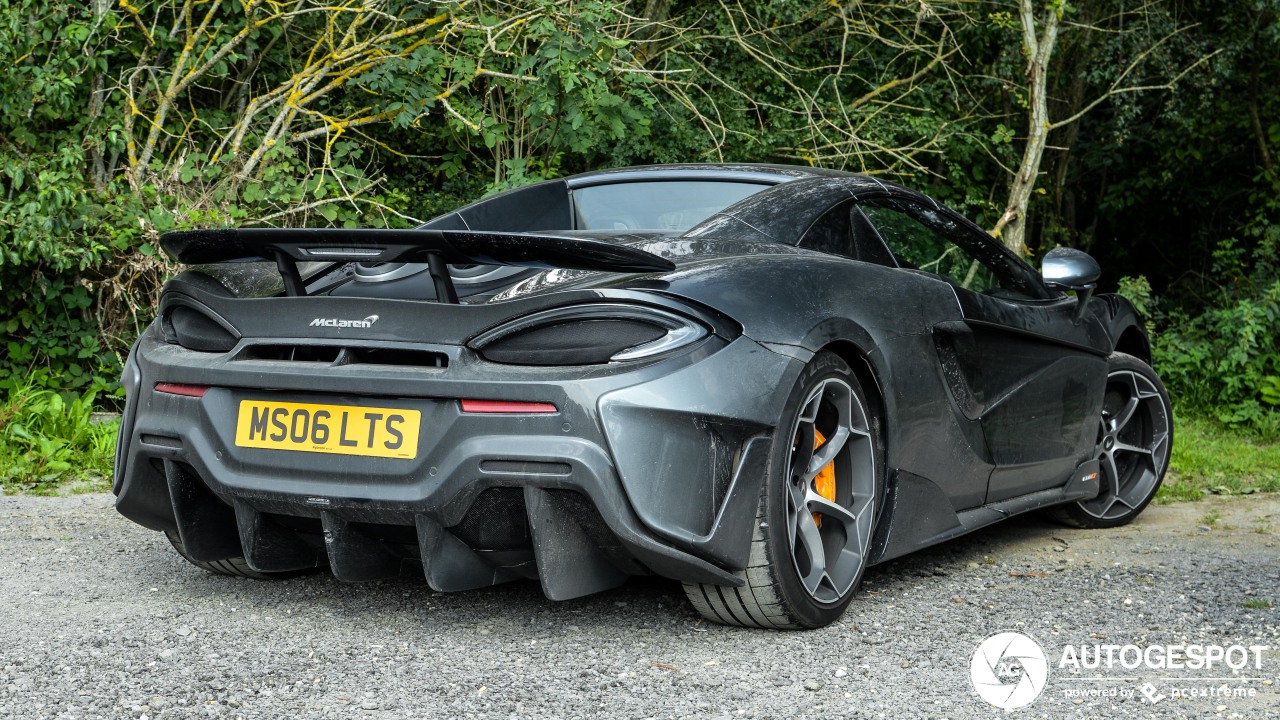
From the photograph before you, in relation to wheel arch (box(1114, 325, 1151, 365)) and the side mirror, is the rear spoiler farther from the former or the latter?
wheel arch (box(1114, 325, 1151, 365))

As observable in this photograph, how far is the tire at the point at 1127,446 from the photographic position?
4.90 metres

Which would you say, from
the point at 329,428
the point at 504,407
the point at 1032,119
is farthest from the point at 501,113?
the point at 504,407

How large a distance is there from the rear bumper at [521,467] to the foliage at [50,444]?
2.80 meters

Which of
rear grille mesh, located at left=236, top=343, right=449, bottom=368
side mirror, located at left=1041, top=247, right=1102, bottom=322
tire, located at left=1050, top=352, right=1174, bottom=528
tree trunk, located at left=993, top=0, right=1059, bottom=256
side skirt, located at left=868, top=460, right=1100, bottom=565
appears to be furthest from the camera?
tree trunk, located at left=993, top=0, right=1059, bottom=256

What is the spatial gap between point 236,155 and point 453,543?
5.60 meters

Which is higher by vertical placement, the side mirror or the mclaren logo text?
the mclaren logo text

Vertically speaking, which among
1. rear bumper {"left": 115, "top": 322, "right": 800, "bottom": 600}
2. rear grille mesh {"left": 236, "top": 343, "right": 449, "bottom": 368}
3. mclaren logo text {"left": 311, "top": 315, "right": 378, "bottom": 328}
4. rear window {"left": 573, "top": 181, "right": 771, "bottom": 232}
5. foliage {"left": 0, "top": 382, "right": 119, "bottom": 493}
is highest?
rear window {"left": 573, "top": 181, "right": 771, "bottom": 232}

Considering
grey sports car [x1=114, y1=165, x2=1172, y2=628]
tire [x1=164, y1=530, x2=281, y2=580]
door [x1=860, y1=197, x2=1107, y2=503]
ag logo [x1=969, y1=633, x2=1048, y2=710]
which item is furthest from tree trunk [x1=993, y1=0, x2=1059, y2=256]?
tire [x1=164, y1=530, x2=281, y2=580]

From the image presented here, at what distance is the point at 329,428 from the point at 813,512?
48.3 inches

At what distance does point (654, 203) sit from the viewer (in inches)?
150

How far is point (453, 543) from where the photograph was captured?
289 cm

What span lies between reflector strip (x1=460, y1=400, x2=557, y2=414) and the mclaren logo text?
31cm

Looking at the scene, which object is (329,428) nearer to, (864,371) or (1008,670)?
(864,371)

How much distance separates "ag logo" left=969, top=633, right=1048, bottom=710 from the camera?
2.70m
